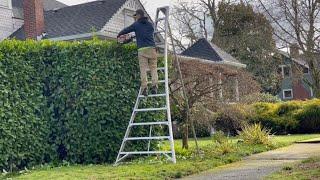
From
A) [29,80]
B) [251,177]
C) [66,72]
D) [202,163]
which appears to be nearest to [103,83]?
[66,72]

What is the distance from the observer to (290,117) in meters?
23.7

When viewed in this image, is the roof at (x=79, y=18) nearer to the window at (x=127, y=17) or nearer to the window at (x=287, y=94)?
the window at (x=127, y=17)

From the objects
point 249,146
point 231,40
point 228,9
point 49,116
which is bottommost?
point 249,146

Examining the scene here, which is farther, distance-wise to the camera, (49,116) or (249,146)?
(249,146)

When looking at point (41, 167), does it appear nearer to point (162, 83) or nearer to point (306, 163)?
point (162, 83)

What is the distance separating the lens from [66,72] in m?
11.2

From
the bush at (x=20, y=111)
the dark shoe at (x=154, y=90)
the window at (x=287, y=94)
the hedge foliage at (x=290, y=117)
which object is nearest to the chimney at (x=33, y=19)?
the hedge foliage at (x=290, y=117)

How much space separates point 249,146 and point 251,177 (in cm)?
584

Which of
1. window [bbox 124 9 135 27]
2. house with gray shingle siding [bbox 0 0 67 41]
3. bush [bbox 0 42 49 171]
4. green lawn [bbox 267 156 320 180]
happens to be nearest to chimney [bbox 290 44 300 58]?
window [bbox 124 9 135 27]

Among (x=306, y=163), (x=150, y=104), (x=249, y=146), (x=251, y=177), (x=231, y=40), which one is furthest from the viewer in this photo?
(x=231, y=40)

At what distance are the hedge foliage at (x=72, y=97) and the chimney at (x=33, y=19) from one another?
13870mm

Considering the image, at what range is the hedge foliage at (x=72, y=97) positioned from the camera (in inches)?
428

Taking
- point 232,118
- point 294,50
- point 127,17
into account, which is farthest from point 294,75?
point 232,118

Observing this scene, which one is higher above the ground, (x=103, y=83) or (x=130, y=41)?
(x=130, y=41)
